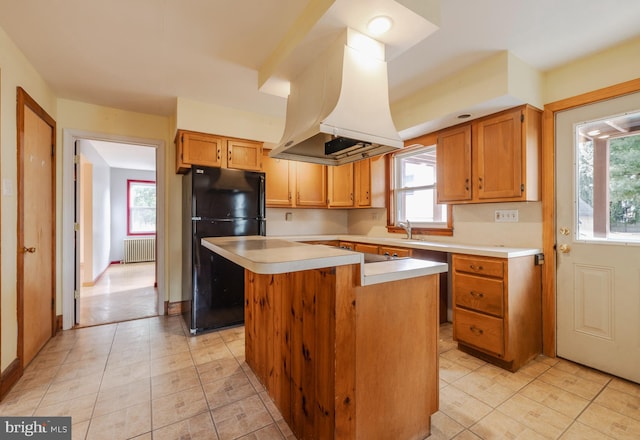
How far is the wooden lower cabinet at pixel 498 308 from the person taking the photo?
2146mm

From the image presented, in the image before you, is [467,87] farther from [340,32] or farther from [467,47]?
[340,32]

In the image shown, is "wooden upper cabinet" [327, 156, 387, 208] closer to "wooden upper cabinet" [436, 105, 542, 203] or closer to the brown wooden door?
"wooden upper cabinet" [436, 105, 542, 203]

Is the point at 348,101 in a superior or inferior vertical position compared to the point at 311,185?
superior

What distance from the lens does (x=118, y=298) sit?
165 inches

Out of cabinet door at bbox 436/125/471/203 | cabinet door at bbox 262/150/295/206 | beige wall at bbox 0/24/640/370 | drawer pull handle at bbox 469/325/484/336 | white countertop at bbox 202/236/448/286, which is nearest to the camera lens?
white countertop at bbox 202/236/448/286

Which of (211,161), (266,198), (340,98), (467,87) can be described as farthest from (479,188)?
(211,161)

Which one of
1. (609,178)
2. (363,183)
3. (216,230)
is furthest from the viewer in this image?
(363,183)

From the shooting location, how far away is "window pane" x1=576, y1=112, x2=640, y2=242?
6.66ft

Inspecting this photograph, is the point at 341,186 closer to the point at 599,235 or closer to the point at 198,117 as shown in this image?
the point at 198,117

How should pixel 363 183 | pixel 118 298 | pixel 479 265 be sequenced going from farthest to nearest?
pixel 118 298, pixel 363 183, pixel 479 265

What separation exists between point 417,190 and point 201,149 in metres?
2.53

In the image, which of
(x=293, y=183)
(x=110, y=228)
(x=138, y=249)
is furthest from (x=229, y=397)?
A: (x=110, y=228)

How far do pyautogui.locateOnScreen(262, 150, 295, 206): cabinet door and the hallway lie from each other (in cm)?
204

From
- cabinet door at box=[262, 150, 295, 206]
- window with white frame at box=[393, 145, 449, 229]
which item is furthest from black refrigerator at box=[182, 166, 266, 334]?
window with white frame at box=[393, 145, 449, 229]
